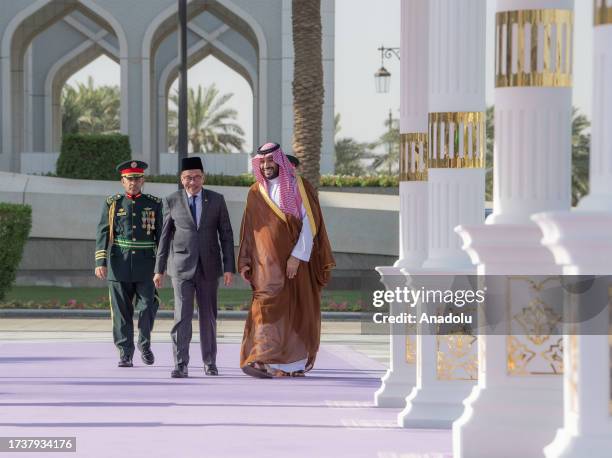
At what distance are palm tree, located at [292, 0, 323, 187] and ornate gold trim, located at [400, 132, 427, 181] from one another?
1917 centimetres

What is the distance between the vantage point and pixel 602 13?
22.5 feet

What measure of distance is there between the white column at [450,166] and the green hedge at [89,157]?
1006 inches

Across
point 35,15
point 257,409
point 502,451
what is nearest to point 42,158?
point 35,15

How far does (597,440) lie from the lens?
6863 millimetres

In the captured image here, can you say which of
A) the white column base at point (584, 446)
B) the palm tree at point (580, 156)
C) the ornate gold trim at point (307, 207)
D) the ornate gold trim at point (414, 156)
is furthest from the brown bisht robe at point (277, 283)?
the palm tree at point (580, 156)

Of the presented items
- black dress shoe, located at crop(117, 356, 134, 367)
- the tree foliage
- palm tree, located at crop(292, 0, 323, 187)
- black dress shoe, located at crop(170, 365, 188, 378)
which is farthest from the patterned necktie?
the tree foliage

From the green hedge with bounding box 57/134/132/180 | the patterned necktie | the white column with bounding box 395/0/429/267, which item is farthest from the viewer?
the green hedge with bounding box 57/134/132/180

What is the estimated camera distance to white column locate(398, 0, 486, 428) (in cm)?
1015

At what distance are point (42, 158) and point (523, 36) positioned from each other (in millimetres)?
32174

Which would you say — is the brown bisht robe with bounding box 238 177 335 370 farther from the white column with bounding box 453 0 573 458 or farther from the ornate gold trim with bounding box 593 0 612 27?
the ornate gold trim with bounding box 593 0 612 27

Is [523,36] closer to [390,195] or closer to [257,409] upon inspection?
[257,409]

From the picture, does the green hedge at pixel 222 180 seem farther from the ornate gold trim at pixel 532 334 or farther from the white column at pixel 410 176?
the ornate gold trim at pixel 532 334

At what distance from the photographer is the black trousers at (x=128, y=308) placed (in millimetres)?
15516

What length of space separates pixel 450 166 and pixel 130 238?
5792 millimetres
